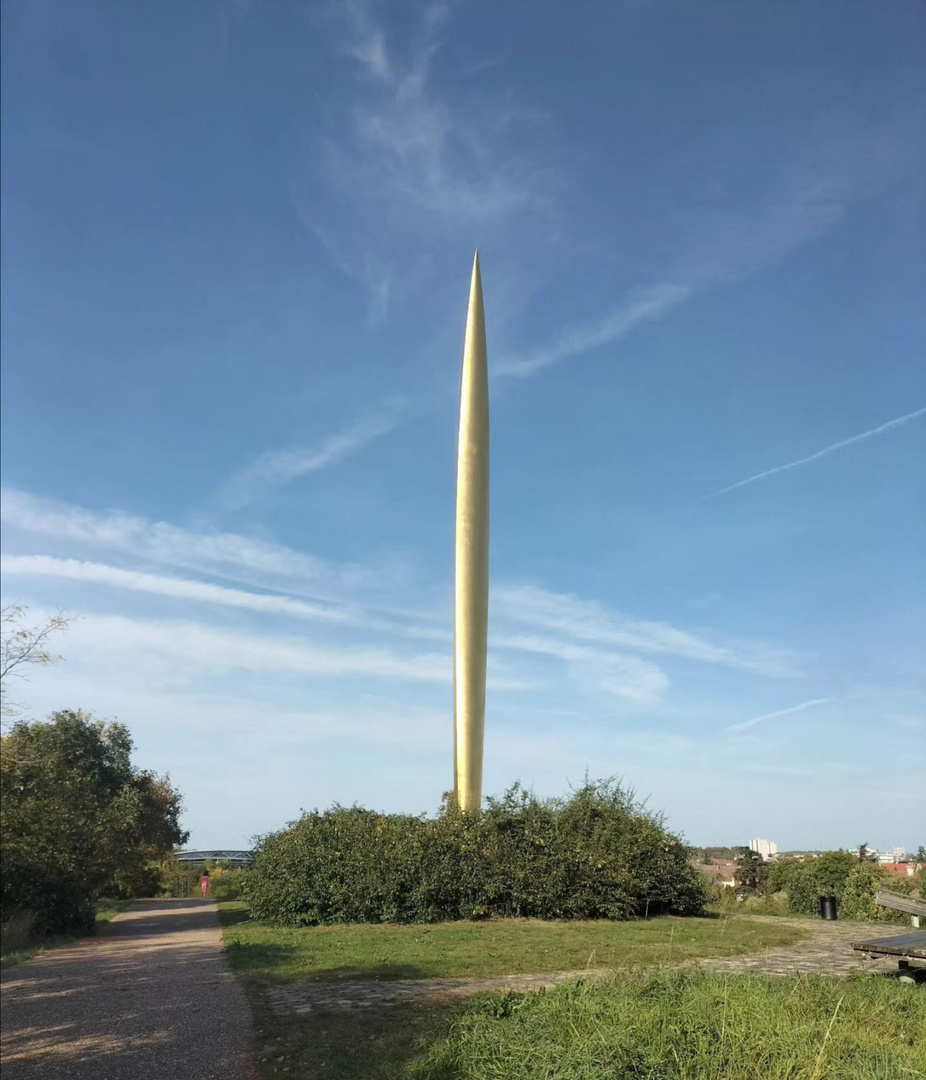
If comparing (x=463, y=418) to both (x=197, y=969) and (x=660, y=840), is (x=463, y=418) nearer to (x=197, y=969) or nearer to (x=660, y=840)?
(x=660, y=840)

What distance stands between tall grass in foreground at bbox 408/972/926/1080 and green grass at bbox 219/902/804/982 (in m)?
3.26

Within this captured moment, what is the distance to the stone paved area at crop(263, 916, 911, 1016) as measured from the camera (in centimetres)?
772

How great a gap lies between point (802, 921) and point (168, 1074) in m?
13.8

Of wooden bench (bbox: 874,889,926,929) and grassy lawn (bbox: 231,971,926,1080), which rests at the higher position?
wooden bench (bbox: 874,889,926,929)

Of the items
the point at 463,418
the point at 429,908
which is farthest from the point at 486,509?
the point at 429,908

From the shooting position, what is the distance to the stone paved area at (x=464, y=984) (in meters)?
7.72

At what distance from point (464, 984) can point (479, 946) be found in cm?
343

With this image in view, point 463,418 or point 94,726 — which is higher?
point 463,418

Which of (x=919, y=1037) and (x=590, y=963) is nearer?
(x=919, y=1037)

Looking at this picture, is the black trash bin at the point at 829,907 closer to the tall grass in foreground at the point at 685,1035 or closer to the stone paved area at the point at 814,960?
the stone paved area at the point at 814,960

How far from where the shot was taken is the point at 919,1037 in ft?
16.7

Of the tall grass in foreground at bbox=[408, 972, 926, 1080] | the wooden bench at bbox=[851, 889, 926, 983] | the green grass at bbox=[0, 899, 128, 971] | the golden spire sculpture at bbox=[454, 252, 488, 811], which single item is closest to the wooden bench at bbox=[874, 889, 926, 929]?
the wooden bench at bbox=[851, 889, 926, 983]

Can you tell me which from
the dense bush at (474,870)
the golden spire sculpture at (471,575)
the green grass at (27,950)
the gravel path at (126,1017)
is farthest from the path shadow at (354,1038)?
the golden spire sculpture at (471,575)

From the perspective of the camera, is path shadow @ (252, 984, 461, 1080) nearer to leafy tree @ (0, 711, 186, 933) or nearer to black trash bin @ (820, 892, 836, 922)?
leafy tree @ (0, 711, 186, 933)
